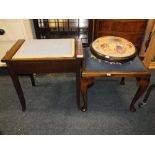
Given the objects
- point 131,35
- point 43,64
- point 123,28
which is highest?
point 43,64

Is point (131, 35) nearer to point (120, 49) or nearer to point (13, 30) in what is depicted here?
point (120, 49)

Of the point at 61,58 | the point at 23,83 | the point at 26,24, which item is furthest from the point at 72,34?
the point at 61,58

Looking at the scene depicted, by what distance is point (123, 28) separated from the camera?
200 cm

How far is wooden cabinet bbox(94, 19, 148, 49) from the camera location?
76.4 inches

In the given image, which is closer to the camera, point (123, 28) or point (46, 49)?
point (46, 49)

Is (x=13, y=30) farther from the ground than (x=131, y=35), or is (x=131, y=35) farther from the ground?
(x=13, y=30)

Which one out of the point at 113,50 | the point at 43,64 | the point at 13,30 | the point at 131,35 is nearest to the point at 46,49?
the point at 43,64

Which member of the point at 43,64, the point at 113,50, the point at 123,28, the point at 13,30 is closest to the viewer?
the point at 43,64

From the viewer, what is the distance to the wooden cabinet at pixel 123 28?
194cm

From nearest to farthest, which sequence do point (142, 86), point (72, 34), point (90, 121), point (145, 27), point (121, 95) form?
point (142, 86) → point (90, 121) → point (121, 95) → point (145, 27) → point (72, 34)

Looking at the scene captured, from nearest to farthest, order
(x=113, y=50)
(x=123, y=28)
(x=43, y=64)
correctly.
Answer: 1. (x=43, y=64)
2. (x=113, y=50)
3. (x=123, y=28)

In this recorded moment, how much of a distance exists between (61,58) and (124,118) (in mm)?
811
